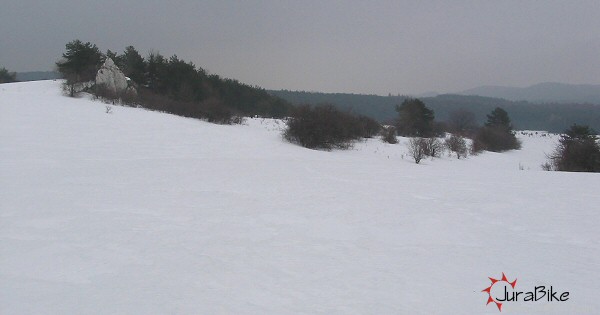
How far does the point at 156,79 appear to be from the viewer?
107 ft

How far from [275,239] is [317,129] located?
1535 cm

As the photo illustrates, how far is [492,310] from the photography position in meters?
3.04

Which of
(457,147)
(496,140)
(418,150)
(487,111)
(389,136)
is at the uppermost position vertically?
(487,111)

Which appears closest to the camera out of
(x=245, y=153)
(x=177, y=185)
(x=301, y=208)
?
(x=301, y=208)

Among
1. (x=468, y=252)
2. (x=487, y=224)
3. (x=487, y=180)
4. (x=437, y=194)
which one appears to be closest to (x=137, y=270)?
(x=468, y=252)

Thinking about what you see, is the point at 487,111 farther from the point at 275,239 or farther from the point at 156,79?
the point at 275,239

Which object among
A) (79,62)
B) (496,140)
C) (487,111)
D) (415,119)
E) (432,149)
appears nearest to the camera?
(432,149)

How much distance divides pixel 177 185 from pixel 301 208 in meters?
2.75

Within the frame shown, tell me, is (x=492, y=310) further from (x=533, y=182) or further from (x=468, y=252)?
(x=533, y=182)

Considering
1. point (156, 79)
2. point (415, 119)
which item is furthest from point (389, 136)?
point (156, 79)

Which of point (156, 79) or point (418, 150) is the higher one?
point (156, 79)

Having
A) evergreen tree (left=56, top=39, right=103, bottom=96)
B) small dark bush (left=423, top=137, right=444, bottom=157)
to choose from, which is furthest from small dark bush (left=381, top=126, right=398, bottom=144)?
Answer: evergreen tree (left=56, top=39, right=103, bottom=96)

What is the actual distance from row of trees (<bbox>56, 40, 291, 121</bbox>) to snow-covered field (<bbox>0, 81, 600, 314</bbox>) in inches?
589

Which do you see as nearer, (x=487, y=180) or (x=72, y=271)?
(x=72, y=271)
